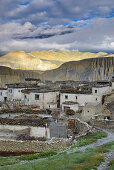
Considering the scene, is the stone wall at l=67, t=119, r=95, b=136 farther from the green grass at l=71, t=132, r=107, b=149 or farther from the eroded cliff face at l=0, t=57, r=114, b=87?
the eroded cliff face at l=0, t=57, r=114, b=87

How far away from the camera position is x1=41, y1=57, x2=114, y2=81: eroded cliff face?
111588mm

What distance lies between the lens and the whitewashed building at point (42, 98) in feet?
102

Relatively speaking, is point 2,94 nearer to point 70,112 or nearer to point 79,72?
point 70,112

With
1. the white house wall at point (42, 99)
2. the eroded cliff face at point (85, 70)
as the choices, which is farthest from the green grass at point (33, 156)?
the eroded cliff face at point (85, 70)

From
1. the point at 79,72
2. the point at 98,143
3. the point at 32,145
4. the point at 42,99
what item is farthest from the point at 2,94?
the point at 79,72

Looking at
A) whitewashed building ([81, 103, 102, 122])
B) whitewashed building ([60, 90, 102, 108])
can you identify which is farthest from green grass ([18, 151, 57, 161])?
whitewashed building ([60, 90, 102, 108])

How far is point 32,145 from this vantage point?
13680 mm

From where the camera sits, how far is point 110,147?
12.1 metres

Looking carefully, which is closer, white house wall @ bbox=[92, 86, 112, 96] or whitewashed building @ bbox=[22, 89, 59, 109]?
white house wall @ bbox=[92, 86, 112, 96]

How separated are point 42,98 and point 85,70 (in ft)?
293

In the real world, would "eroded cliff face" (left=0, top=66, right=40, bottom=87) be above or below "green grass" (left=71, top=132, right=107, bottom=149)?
above

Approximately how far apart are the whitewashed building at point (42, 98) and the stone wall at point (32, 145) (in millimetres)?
16337

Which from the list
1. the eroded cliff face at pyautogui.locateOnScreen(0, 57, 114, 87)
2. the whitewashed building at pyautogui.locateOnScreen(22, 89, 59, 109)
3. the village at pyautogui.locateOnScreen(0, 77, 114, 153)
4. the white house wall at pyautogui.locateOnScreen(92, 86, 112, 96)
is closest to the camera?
the village at pyautogui.locateOnScreen(0, 77, 114, 153)

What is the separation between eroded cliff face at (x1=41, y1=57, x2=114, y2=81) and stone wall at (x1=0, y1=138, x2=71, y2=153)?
318ft
